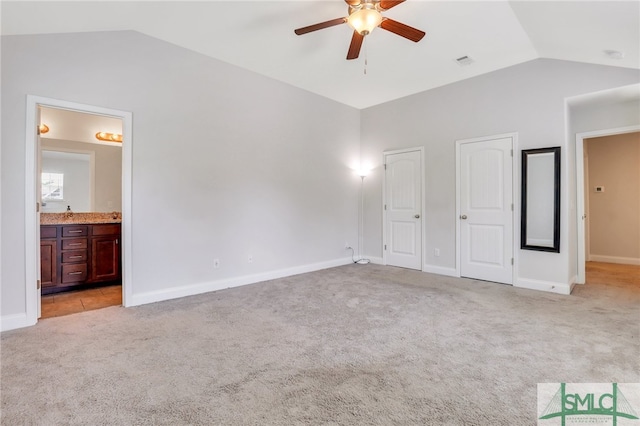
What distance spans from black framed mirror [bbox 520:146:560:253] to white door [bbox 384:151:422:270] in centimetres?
152

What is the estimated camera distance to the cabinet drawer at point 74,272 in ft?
12.7

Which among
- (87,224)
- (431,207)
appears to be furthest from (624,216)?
(87,224)

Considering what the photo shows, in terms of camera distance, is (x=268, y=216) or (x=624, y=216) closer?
(x=268, y=216)

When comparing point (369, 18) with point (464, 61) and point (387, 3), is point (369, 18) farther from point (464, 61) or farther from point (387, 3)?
point (464, 61)

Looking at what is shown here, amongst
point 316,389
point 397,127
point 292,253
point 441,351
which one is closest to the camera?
point 316,389

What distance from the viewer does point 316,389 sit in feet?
5.82

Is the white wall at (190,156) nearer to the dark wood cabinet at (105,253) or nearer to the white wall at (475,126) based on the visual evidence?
the white wall at (475,126)

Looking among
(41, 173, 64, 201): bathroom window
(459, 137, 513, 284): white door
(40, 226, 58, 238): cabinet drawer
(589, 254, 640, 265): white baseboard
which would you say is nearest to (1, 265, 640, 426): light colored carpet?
(459, 137, 513, 284): white door

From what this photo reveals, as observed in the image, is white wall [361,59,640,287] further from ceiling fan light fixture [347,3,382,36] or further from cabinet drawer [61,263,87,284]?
cabinet drawer [61,263,87,284]

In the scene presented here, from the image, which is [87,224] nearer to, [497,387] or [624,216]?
[497,387]

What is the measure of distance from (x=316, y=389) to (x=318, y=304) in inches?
62.1

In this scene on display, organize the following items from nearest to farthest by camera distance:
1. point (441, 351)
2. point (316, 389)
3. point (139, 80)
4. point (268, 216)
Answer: point (316, 389)
point (441, 351)
point (139, 80)
point (268, 216)

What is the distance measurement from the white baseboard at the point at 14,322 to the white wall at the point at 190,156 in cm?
4

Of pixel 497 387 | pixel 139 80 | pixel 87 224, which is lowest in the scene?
pixel 497 387
